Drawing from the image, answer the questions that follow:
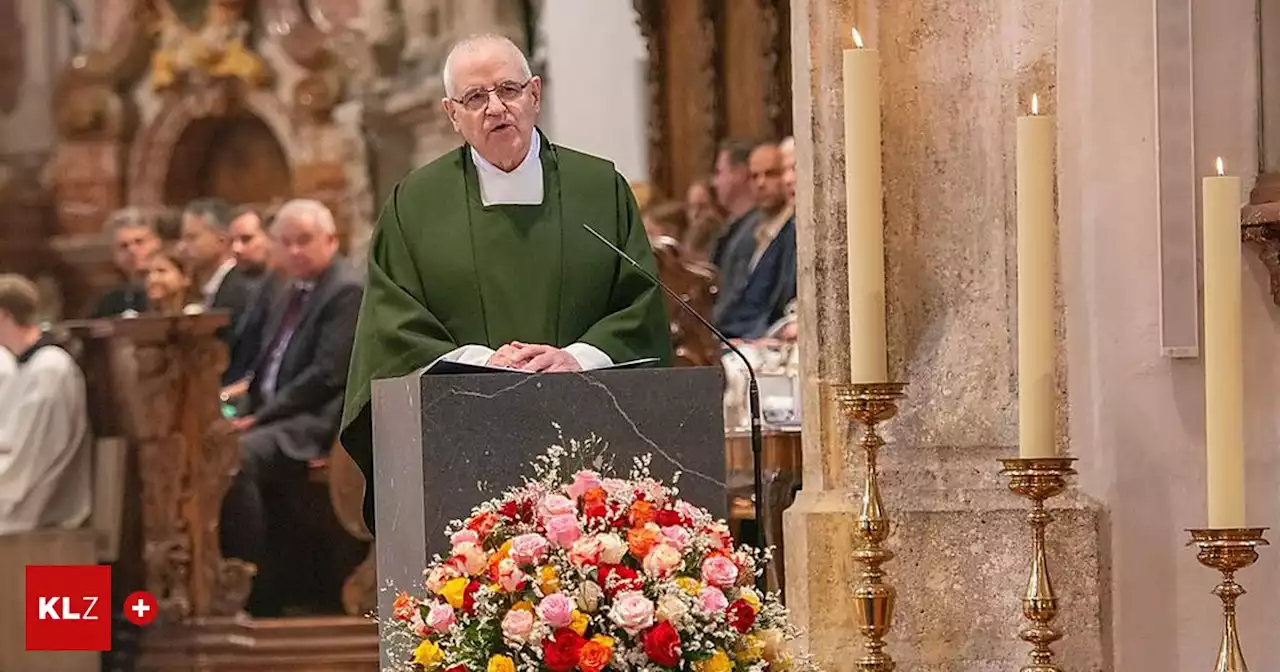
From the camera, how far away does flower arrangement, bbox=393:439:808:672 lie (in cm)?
295

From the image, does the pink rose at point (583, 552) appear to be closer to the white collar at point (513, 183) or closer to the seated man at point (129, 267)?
the white collar at point (513, 183)

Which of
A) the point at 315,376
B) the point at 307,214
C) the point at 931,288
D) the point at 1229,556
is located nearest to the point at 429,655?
the point at 1229,556

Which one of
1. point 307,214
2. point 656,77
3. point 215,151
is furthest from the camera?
point 215,151

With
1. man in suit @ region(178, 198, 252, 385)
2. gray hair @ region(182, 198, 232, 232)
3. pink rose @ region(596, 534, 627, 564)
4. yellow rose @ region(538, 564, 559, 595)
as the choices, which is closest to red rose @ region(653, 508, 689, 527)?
pink rose @ region(596, 534, 627, 564)

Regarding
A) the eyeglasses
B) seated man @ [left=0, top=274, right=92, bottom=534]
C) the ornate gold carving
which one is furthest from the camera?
the ornate gold carving

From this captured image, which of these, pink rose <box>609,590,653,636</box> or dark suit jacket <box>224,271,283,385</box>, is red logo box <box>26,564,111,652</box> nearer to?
dark suit jacket <box>224,271,283,385</box>

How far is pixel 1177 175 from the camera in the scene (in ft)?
13.0

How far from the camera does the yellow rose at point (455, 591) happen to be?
3006mm

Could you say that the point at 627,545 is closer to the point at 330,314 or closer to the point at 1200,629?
the point at 1200,629

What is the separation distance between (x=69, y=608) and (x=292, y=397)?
1433 millimetres

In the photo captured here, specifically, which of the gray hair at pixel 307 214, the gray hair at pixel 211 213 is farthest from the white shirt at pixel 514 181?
the gray hair at pixel 211 213

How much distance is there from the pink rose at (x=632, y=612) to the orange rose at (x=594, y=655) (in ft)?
0.12

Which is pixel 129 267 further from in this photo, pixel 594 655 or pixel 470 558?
pixel 594 655

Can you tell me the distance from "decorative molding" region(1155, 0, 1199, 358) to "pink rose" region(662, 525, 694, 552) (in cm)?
132
